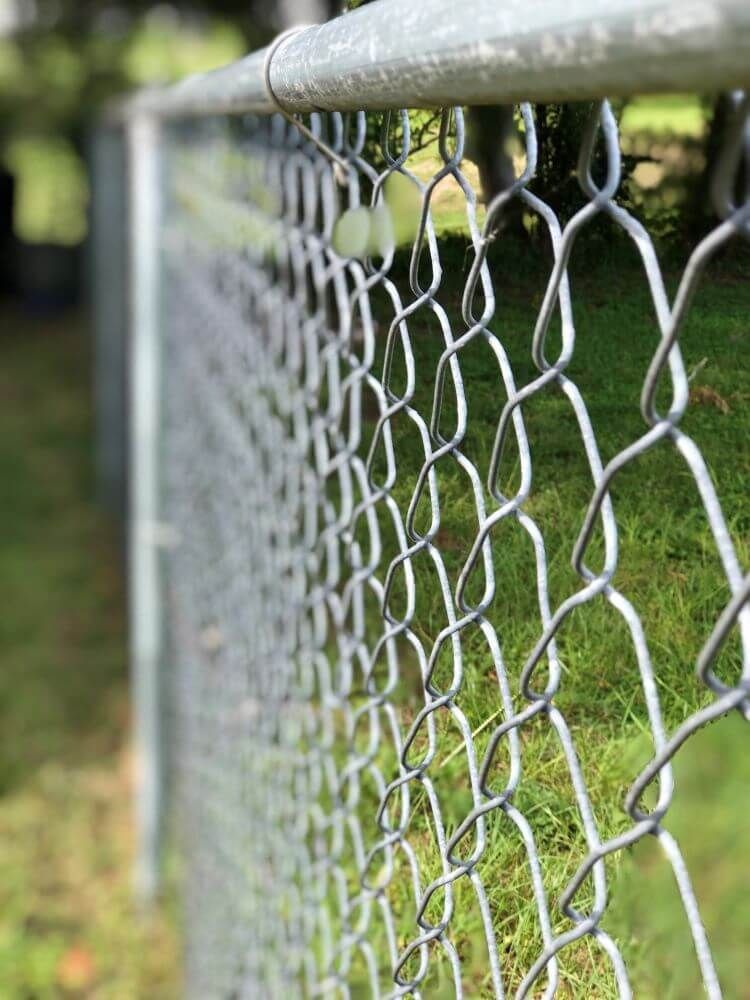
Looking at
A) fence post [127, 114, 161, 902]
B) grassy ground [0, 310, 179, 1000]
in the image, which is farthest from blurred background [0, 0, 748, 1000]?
fence post [127, 114, 161, 902]

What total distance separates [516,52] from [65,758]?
12.7 ft

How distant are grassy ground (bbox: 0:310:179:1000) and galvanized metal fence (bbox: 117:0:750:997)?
40.3 inches

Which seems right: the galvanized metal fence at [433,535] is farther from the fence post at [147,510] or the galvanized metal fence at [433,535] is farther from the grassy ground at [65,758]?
→ the fence post at [147,510]

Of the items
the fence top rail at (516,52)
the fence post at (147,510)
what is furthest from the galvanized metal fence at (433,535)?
the fence post at (147,510)

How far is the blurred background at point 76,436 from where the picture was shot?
86cm

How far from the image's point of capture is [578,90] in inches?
24.8

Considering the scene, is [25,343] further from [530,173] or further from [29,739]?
[530,173]

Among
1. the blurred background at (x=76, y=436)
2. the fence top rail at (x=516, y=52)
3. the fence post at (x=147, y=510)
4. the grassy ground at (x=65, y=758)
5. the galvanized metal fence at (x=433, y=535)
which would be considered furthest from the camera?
Result: the fence post at (x=147, y=510)

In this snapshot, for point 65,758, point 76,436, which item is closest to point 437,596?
point 65,758

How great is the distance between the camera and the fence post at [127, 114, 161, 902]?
11.7 ft

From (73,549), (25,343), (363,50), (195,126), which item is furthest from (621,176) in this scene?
(25,343)

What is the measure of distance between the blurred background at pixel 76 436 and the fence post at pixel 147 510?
22 cm

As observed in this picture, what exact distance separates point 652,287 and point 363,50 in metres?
0.40

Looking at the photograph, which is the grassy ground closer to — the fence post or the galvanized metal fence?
the fence post
